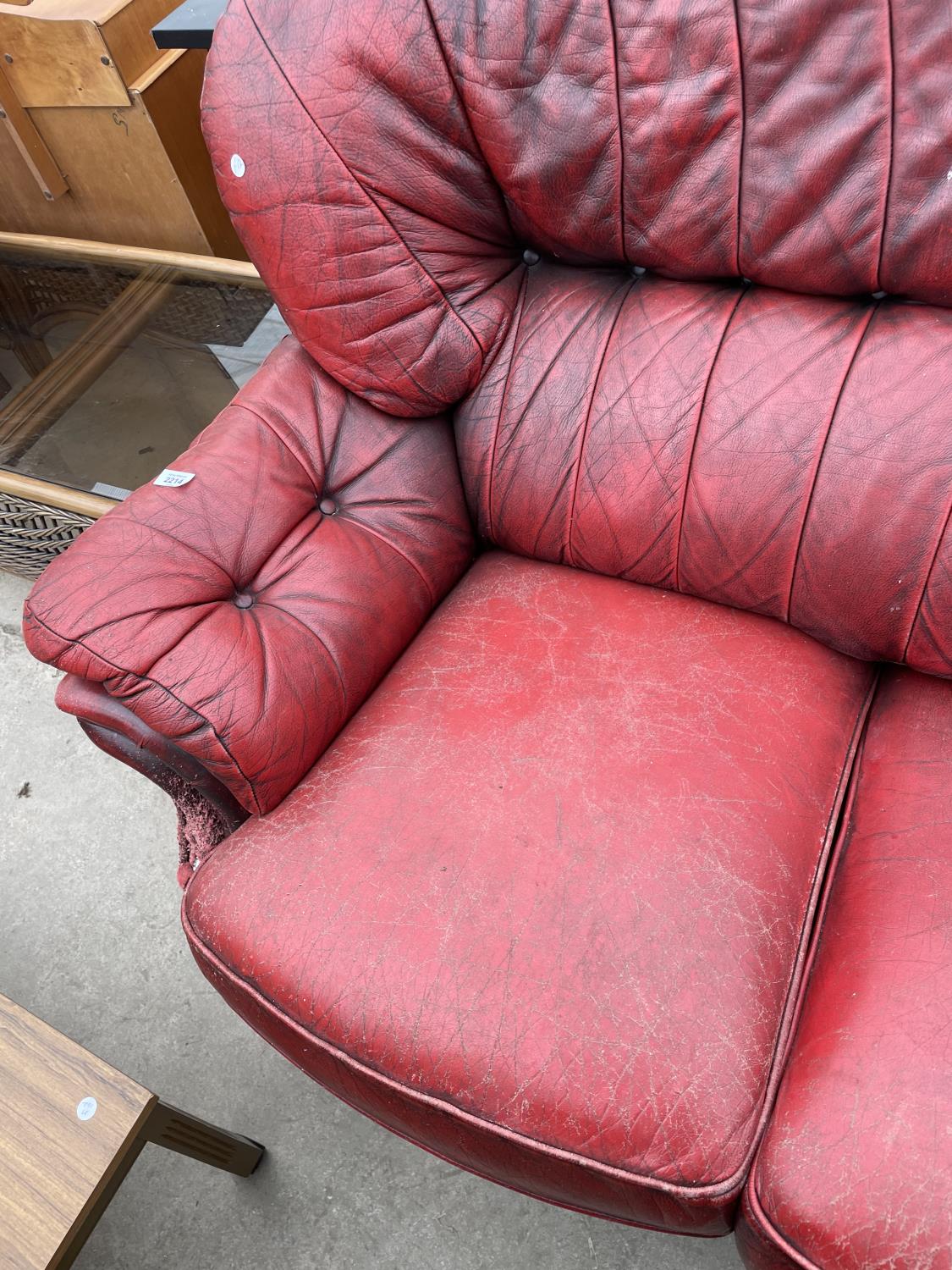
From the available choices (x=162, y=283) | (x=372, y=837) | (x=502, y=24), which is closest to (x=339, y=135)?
(x=502, y=24)

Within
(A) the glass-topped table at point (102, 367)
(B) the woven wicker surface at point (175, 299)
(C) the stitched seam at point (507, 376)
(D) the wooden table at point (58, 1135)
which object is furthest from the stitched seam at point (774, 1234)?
(B) the woven wicker surface at point (175, 299)

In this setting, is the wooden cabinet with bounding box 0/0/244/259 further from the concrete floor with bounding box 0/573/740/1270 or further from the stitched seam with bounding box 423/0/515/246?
the concrete floor with bounding box 0/573/740/1270

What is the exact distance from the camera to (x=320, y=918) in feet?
2.85

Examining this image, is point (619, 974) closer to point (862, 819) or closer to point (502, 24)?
point (862, 819)

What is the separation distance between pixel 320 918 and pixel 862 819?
0.55 m

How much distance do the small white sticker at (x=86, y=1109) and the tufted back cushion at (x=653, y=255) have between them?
2.53 feet

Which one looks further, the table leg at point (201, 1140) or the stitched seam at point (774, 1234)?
the table leg at point (201, 1140)

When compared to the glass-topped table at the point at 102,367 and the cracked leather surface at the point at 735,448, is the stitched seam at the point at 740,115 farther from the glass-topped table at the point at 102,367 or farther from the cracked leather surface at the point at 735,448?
the glass-topped table at the point at 102,367

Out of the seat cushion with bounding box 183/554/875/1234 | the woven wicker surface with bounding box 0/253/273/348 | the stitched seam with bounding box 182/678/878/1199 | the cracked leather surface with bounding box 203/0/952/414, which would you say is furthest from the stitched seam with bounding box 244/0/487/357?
the woven wicker surface with bounding box 0/253/273/348

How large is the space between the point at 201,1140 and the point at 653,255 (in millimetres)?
1084

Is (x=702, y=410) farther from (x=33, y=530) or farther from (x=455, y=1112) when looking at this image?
(x=33, y=530)

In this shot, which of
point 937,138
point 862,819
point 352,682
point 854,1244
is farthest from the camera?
point 352,682

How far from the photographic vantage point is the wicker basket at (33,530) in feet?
5.13

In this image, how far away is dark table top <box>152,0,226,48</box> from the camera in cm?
116
